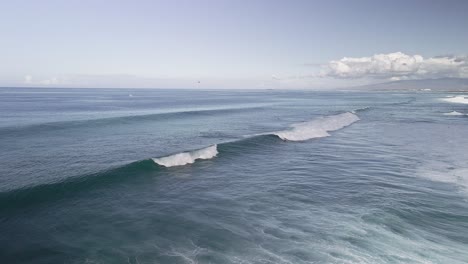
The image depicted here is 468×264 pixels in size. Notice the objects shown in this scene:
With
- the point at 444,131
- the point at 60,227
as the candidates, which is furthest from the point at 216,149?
the point at 444,131

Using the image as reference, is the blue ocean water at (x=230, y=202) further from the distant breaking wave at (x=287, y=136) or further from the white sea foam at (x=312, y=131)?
the white sea foam at (x=312, y=131)

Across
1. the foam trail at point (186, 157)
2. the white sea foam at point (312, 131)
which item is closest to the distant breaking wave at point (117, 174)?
the foam trail at point (186, 157)

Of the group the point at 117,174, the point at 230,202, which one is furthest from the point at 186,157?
the point at 230,202

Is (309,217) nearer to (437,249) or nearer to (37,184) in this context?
(437,249)

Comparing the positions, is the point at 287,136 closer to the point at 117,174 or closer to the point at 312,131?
the point at 312,131

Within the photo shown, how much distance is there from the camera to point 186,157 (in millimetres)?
23828

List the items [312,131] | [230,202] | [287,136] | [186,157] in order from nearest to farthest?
1. [230,202]
2. [186,157]
3. [287,136]
4. [312,131]

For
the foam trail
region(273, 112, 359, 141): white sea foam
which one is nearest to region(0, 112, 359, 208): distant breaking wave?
the foam trail

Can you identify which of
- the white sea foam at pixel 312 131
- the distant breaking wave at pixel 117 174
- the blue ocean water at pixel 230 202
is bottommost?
the blue ocean water at pixel 230 202

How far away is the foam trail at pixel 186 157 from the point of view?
73.8 ft

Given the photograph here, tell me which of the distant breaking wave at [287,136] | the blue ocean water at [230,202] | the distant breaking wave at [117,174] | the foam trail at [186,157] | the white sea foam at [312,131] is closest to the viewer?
the blue ocean water at [230,202]

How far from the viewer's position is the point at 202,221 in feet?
44.5

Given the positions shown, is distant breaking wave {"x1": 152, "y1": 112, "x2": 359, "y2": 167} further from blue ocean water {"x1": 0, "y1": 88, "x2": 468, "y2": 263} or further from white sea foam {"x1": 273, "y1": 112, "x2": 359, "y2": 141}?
blue ocean water {"x1": 0, "y1": 88, "x2": 468, "y2": 263}

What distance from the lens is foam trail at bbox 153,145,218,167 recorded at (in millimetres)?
22503
